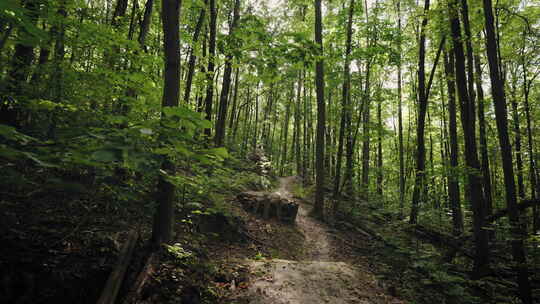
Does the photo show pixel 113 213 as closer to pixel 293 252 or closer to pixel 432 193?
pixel 293 252

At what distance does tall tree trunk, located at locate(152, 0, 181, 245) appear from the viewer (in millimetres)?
3867

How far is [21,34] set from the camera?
2.06 metres

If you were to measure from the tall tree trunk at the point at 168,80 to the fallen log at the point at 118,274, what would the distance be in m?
0.37

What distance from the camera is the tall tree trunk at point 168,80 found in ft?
12.7

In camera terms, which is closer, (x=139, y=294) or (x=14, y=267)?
(x=14, y=267)

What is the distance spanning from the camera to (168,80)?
3.87m

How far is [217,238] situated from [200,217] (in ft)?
2.43

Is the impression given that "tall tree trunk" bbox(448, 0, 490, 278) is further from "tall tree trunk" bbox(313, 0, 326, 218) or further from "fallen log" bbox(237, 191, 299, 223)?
"fallen log" bbox(237, 191, 299, 223)

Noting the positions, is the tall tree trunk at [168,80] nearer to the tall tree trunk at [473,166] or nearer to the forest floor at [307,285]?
the forest floor at [307,285]

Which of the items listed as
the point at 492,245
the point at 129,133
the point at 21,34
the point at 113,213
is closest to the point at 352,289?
the point at 113,213

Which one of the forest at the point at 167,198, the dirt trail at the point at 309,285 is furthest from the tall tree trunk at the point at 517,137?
the dirt trail at the point at 309,285

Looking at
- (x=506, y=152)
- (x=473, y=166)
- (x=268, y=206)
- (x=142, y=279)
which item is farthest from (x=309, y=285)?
(x=473, y=166)

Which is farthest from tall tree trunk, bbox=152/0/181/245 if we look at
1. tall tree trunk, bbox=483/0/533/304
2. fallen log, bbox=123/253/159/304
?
tall tree trunk, bbox=483/0/533/304

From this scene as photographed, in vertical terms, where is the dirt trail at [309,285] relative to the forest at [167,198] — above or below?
below
